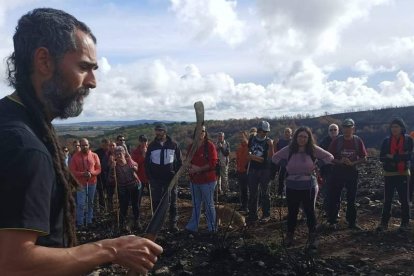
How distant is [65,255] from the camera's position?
145cm

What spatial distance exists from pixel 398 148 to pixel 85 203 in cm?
595

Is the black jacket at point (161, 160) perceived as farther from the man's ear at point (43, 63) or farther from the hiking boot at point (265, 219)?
the man's ear at point (43, 63)

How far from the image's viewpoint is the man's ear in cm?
161

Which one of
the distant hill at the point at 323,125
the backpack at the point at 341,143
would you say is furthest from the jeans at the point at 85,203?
the distant hill at the point at 323,125

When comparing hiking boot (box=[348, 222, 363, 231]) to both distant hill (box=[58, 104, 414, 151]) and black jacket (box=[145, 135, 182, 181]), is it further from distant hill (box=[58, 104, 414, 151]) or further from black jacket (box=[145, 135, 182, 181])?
distant hill (box=[58, 104, 414, 151])

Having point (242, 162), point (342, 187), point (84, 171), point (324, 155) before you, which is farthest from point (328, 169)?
point (84, 171)

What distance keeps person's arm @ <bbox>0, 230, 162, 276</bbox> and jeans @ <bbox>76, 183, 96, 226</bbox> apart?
24.8 ft

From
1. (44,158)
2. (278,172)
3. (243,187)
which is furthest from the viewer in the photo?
(243,187)

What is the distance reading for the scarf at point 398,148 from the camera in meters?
7.82

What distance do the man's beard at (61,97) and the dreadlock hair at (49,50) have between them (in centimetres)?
4

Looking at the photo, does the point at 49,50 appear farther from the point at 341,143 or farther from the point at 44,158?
the point at 341,143

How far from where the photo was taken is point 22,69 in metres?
1.65

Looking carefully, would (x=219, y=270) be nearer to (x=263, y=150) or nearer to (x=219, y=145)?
(x=263, y=150)

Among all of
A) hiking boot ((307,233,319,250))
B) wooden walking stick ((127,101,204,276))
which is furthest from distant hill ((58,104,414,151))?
wooden walking stick ((127,101,204,276))
